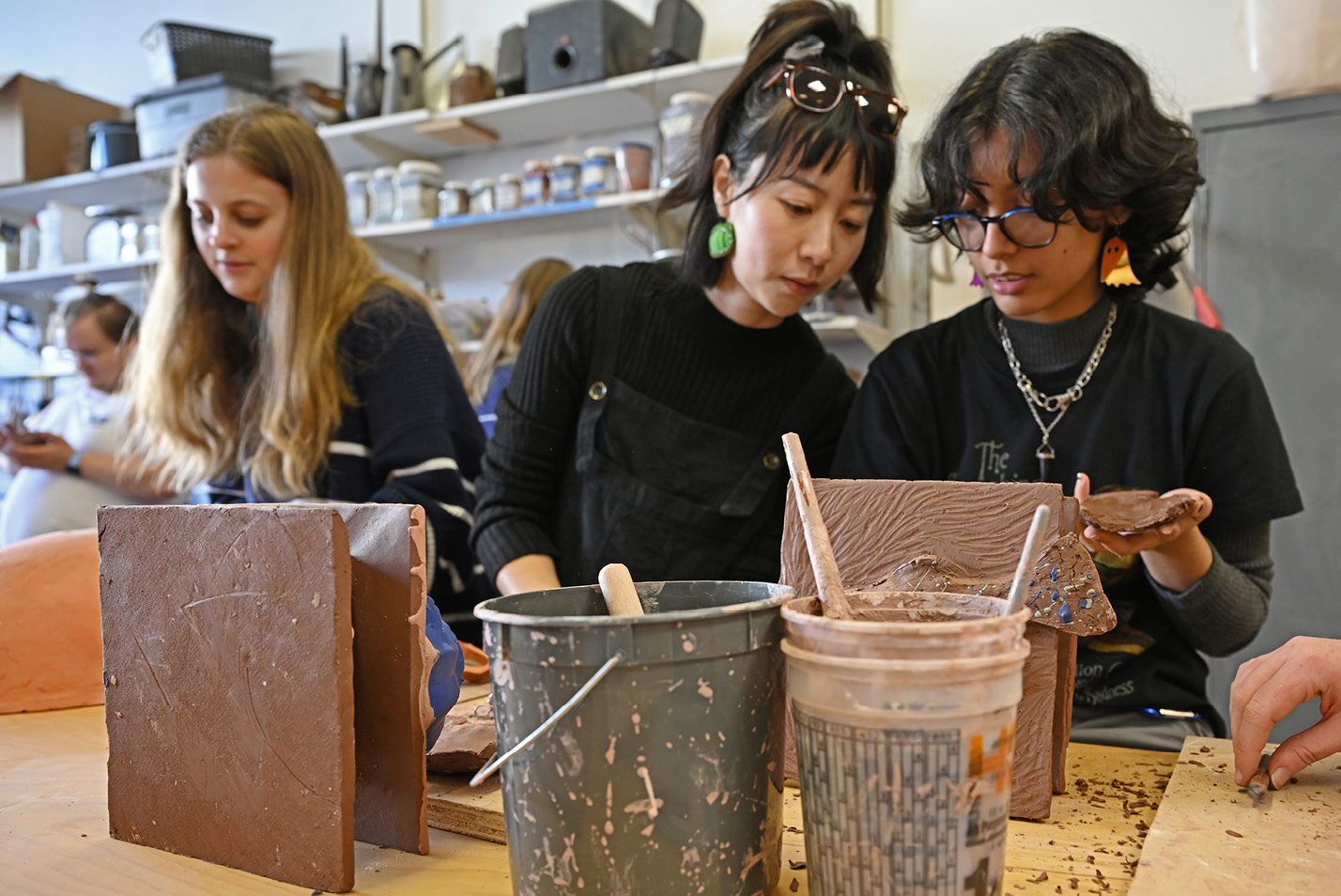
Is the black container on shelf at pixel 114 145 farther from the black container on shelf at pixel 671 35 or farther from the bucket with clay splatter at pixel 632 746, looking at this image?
the bucket with clay splatter at pixel 632 746

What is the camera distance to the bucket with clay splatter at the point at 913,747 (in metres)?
0.53

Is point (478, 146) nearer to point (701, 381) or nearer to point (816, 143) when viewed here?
point (701, 381)

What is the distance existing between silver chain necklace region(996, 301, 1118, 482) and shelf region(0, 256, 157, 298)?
3453 mm

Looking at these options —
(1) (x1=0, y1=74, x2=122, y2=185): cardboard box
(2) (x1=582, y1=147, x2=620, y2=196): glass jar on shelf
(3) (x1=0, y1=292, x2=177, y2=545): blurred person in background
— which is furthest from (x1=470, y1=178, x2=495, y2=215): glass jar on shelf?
(1) (x1=0, y1=74, x2=122, y2=185): cardboard box

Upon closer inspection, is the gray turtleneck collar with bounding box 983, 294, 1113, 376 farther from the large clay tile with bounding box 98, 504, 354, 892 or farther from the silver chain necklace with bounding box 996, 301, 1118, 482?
the large clay tile with bounding box 98, 504, 354, 892

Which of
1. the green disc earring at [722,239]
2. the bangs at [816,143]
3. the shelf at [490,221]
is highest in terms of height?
the shelf at [490,221]

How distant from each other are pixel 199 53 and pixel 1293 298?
3.66 meters

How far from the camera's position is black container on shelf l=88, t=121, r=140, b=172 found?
12.6 feet

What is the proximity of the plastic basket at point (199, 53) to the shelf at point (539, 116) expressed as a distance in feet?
1.86

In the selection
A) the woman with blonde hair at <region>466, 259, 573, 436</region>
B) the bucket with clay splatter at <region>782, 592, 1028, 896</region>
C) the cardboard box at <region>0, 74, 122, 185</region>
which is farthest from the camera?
the cardboard box at <region>0, 74, 122, 185</region>

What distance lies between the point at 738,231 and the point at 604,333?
252mm

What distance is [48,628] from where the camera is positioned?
→ 1146mm

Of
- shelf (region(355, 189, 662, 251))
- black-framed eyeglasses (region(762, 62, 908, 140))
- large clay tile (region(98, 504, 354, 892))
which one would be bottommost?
large clay tile (region(98, 504, 354, 892))

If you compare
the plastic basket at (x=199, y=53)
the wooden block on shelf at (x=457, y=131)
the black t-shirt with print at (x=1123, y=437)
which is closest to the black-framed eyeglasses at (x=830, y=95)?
the black t-shirt with print at (x=1123, y=437)
